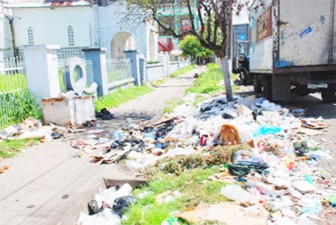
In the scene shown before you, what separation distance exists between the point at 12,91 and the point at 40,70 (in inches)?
36.3

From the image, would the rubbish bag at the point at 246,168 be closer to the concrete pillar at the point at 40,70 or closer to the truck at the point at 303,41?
the truck at the point at 303,41

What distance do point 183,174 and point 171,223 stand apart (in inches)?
54.0

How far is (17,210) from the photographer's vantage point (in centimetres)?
417

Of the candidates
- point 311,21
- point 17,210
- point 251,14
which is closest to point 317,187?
point 17,210

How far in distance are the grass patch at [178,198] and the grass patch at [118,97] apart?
23.5 feet

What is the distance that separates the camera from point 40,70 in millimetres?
8852

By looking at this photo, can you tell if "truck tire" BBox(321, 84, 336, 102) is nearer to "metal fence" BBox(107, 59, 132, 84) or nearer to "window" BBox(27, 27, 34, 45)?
"metal fence" BBox(107, 59, 132, 84)

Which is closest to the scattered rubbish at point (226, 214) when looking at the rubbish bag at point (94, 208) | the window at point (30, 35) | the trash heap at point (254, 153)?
the trash heap at point (254, 153)

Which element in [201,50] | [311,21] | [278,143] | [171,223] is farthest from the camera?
[201,50]

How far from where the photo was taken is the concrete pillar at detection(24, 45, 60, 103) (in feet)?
28.9

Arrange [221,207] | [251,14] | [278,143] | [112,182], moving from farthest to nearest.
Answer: [251,14] < [278,143] < [112,182] < [221,207]

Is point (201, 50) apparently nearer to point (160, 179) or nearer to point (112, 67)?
point (112, 67)

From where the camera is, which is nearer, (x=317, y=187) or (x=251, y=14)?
(x=317, y=187)

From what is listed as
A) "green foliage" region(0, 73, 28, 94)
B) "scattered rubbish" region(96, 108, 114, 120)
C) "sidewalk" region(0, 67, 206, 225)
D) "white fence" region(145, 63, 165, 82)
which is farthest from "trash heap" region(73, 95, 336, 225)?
"white fence" region(145, 63, 165, 82)
